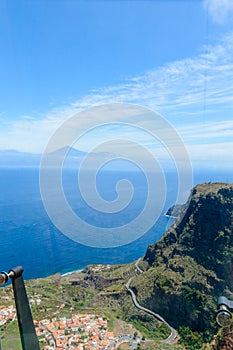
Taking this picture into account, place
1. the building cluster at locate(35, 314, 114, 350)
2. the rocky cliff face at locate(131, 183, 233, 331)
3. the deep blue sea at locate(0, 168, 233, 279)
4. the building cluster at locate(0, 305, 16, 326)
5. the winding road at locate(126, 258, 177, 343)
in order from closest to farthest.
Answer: the building cluster at locate(0, 305, 16, 326), the deep blue sea at locate(0, 168, 233, 279), the building cluster at locate(35, 314, 114, 350), the winding road at locate(126, 258, 177, 343), the rocky cliff face at locate(131, 183, 233, 331)

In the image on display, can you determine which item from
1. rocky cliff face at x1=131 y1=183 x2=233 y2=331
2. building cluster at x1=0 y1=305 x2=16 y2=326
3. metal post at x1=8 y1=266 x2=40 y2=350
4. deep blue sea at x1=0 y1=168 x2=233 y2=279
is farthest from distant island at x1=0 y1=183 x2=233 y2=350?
metal post at x1=8 y1=266 x2=40 y2=350

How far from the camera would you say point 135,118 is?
6.82 feet

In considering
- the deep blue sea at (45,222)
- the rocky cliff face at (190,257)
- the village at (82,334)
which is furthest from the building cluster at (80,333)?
the rocky cliff face at (190,257)

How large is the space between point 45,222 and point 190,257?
3984mm

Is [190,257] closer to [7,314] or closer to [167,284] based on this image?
[167,284]

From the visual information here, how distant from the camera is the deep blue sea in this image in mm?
2008

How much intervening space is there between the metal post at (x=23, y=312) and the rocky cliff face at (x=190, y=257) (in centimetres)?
251

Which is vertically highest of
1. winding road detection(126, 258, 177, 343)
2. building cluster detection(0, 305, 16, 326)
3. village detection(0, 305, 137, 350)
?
building cluster detection(0, 305, 16, 326)

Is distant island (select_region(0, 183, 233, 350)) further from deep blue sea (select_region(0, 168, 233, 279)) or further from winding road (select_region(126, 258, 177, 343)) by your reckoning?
deep blue sea (select_region(0, 168, 233, 279))

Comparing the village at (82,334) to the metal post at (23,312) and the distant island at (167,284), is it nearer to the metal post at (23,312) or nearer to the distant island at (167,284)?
the distant island at (167,284)

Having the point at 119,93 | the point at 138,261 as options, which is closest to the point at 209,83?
the point at 119,93

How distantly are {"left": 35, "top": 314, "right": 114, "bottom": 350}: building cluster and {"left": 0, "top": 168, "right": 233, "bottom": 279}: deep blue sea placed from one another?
51 cm

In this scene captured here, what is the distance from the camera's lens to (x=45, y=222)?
2.72 m

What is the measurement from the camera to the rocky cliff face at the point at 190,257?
12.8 ft
